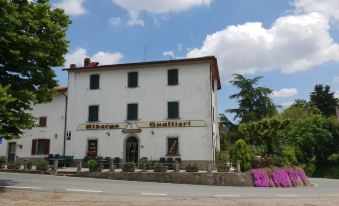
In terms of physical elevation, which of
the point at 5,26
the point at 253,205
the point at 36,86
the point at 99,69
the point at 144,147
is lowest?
the point at 253,205

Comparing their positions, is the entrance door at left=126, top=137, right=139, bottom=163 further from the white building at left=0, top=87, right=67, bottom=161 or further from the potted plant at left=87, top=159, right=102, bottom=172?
the white building at left=0, top=87, right=67, bottom=161

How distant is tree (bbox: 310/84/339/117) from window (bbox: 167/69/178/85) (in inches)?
1405

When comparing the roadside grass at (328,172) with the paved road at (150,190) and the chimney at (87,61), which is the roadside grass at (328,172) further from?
the chimney at (87,61)

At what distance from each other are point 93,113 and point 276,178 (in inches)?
628

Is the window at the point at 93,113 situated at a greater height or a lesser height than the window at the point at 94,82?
lesser

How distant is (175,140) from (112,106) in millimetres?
6180

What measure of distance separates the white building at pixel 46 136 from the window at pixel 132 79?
6.14m

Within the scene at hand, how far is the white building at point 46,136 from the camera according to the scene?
3253 cm

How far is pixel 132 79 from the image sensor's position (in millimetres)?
31359

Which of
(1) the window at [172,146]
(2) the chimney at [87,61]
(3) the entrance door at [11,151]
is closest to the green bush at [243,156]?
(1) the window at [172,146]

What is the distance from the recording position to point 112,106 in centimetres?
3133

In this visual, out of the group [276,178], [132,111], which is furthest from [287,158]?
[132,111]

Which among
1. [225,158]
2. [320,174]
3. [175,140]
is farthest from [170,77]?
[320,174]

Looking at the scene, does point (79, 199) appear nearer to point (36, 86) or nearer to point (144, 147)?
point (36, 86)
